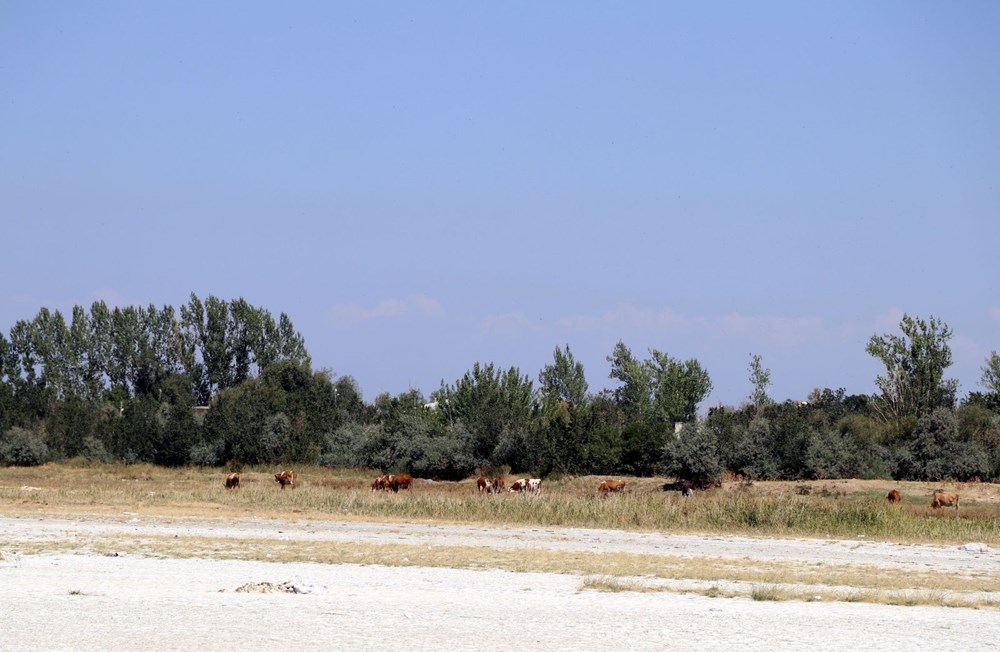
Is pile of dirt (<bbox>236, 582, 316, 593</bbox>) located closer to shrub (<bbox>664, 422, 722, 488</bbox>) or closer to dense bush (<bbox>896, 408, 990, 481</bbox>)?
shrub (<bbox>664, 422, 722, 488</bbox>)

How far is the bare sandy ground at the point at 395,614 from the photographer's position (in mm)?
13039

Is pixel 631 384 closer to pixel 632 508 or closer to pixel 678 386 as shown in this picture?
pixel 678 386

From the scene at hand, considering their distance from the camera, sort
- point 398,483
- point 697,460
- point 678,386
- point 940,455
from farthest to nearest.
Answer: point 678,386 < point 940,455 < point 697,460 < point 398,483

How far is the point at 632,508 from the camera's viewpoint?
3300 centimetres

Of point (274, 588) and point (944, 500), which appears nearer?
point (274, 588)

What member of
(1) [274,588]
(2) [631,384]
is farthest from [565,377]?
(1) [274,588]

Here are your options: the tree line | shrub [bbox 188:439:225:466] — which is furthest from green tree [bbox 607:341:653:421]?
shrub [bbox 188:439:225:466]

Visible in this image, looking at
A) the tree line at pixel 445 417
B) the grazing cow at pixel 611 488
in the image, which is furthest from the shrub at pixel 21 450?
the grazing cow at pixel 611 488

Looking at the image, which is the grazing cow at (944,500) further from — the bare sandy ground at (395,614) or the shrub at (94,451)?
the shrub at (94,451)

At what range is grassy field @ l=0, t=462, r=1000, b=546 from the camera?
1200 inches

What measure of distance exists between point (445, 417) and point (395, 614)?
187 feet

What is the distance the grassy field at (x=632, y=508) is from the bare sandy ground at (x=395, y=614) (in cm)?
826

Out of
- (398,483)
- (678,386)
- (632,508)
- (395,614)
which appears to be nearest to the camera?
(395,614)

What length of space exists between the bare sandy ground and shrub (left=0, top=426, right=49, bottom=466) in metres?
49.8
